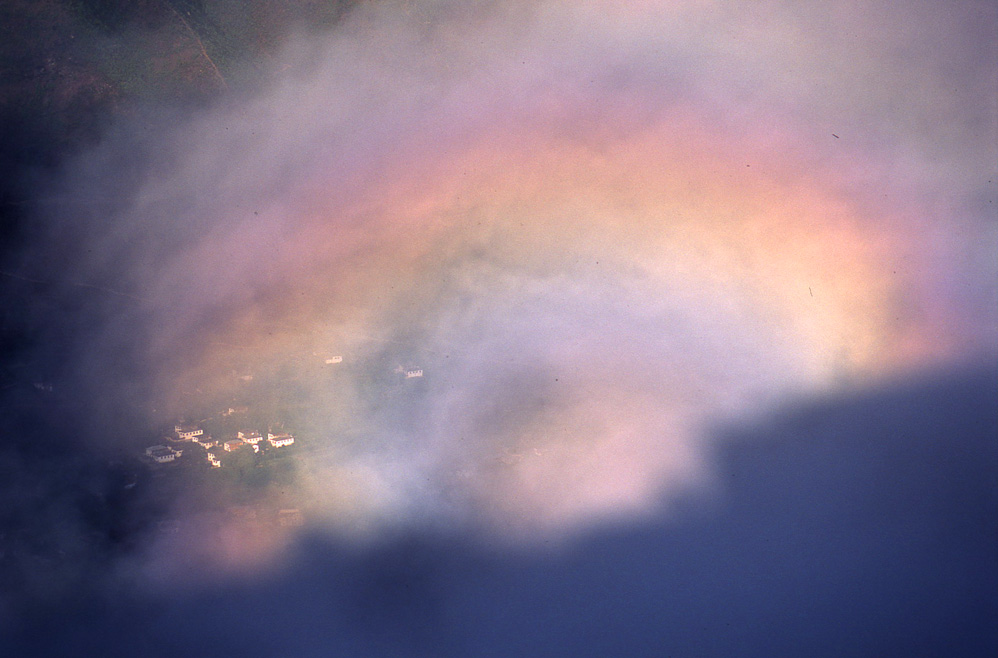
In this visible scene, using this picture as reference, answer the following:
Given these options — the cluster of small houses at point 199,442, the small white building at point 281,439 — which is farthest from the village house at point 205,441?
the small white building at point 281,439

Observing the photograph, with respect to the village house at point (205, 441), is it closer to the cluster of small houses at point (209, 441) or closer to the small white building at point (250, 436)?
the cluster of small houses at point (209, 441)

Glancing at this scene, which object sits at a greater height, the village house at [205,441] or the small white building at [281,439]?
the village house at [205,441]

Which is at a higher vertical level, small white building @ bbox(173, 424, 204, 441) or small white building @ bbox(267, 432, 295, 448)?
small white building @ bbox(173, 424, 204, 441)

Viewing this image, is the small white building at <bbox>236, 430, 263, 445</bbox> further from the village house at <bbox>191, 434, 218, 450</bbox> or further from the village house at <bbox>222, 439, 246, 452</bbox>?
the village house at <bbox>191, 434, 218, 450</bbox>

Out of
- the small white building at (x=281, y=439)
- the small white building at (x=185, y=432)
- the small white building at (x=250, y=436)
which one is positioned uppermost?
the small white building at (x=185, y=432)

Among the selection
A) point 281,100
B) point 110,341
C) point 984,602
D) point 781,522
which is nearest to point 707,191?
point 781,522

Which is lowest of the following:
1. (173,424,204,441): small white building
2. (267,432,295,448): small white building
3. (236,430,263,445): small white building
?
(267,432,295,448): small white building

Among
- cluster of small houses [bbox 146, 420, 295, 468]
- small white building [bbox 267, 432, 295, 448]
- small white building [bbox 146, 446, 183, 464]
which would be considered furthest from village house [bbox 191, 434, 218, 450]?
small white building [bbox 267, 432, 295, 448]

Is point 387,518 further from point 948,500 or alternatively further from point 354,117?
point 948,500

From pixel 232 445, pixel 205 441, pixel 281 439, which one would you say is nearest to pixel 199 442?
pixel 205 441
